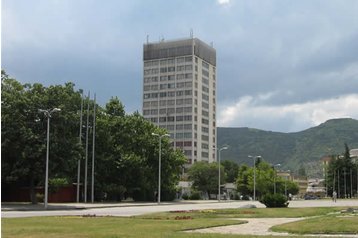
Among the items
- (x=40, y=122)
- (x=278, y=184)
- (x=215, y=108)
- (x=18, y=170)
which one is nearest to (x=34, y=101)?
(x=40, y=122)

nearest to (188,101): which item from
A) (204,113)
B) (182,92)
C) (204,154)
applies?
(182,92)

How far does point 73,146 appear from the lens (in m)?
48.3

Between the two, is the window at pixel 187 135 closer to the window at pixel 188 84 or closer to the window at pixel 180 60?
the window at pixel 188 84

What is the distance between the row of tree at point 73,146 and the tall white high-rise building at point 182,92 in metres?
105

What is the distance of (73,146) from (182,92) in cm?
13852

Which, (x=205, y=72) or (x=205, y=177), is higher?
(x=205, y=72)

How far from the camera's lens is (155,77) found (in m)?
190

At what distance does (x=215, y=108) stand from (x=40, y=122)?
152 m

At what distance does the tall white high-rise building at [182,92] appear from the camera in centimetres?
18412

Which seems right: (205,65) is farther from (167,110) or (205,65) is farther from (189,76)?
(167,110)

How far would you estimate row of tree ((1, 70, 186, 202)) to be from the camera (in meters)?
46.3

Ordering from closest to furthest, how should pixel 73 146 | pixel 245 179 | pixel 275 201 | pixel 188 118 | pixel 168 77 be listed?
pixel 275 201
pixel 73 146
pixel 245 179
pixel 188 118
pixel 168 77

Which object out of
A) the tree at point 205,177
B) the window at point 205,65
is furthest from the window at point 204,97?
the tree at point 205,177

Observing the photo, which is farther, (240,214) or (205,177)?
(205,177)
